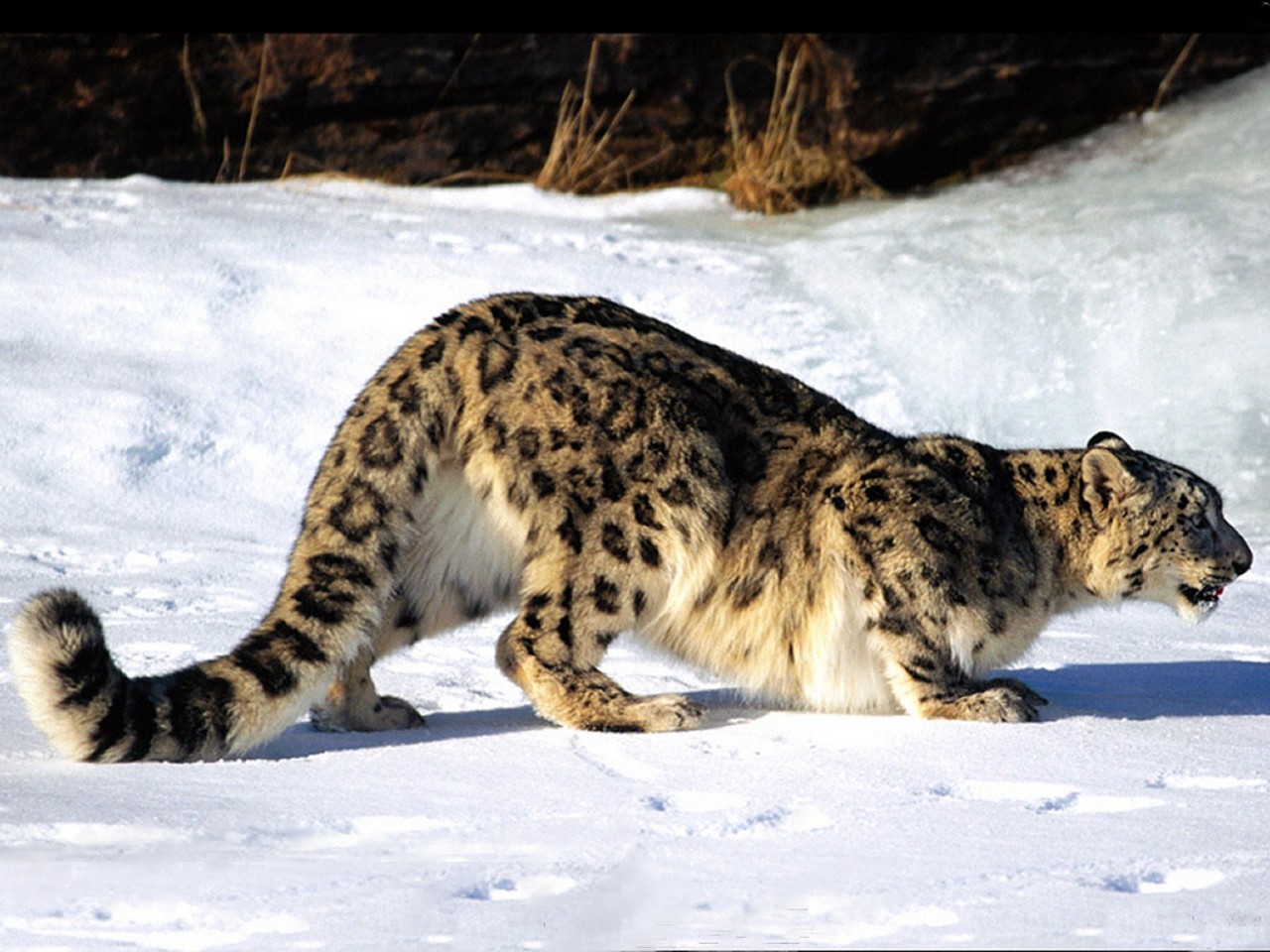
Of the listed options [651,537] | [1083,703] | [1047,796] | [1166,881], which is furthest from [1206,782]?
[651,537]

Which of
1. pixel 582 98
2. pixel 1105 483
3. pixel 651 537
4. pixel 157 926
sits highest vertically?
pixel 582 98

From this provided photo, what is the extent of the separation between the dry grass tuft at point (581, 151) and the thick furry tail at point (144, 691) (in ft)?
23.4

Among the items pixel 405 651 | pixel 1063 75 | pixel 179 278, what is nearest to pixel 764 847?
pixel 405 651

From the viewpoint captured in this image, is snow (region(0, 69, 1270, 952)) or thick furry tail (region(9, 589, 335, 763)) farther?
thick furry tail (region(9, 589, 335, 763))

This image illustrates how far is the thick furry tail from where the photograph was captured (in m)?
4.64

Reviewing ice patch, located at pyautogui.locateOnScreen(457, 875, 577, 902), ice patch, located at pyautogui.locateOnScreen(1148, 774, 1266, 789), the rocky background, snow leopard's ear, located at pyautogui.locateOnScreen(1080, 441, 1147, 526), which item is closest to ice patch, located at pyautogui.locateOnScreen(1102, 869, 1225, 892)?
ice patch, located at pyautogui.locateOnScreen(1148, 774, 1266, 789)

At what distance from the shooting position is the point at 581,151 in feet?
38.9

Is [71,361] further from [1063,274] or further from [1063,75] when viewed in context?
[1063,75]

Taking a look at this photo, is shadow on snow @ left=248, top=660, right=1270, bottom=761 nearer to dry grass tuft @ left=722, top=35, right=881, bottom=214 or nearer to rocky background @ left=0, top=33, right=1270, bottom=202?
dry grass tuft @ left=722, top=35, right=881, bottom=214

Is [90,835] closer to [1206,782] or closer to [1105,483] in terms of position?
[1206,782]

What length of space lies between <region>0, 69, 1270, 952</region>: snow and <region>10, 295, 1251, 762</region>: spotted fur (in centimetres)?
21

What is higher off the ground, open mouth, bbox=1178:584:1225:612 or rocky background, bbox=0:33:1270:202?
rocky background, bbox=0:33:1270:202

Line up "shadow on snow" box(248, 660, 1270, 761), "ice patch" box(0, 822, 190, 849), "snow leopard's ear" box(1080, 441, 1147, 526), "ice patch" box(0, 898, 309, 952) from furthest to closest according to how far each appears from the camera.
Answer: "snow leopard's ear" box(1080, 441, 1147, 526) < "shadow on snow" box(248, 660, 1270, 761) < "ice patch" box(0, 822, 190, 849) < "ice patch" box(0, 898, 309, 952)

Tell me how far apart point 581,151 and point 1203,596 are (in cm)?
665
